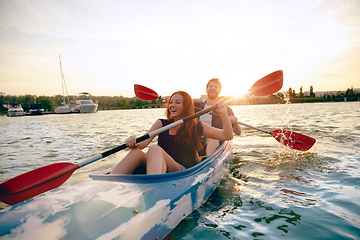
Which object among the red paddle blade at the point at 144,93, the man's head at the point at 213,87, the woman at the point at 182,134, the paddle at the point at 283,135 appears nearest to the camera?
the woman at the point at 182,134

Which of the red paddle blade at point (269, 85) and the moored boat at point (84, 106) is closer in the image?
the red paddle blade at point (269, 85)

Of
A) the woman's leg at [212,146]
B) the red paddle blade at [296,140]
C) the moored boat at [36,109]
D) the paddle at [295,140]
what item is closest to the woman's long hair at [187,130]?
the woman's leg at [212,146]

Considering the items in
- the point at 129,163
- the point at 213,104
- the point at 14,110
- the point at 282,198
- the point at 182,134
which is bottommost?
the point at 282,198

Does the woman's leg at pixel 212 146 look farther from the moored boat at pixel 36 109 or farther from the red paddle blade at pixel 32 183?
the moored boat at pixel 36 109

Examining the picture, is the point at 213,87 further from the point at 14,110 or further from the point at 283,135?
the point at 14,110

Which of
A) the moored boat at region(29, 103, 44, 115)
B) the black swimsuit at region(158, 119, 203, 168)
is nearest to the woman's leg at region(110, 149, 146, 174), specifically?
the black swimsuit at region(158, 119, 203, 168)

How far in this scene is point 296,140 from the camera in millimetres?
5035

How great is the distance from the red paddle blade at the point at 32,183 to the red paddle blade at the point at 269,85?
331 cm

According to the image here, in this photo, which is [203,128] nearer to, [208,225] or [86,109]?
[208,225]

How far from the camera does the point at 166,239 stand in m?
1.85

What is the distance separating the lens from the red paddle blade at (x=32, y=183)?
201 centimetres

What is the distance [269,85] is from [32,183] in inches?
156

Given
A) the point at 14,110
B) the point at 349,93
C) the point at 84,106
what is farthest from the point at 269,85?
the point at 349,93

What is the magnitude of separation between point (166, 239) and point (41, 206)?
1076mm
